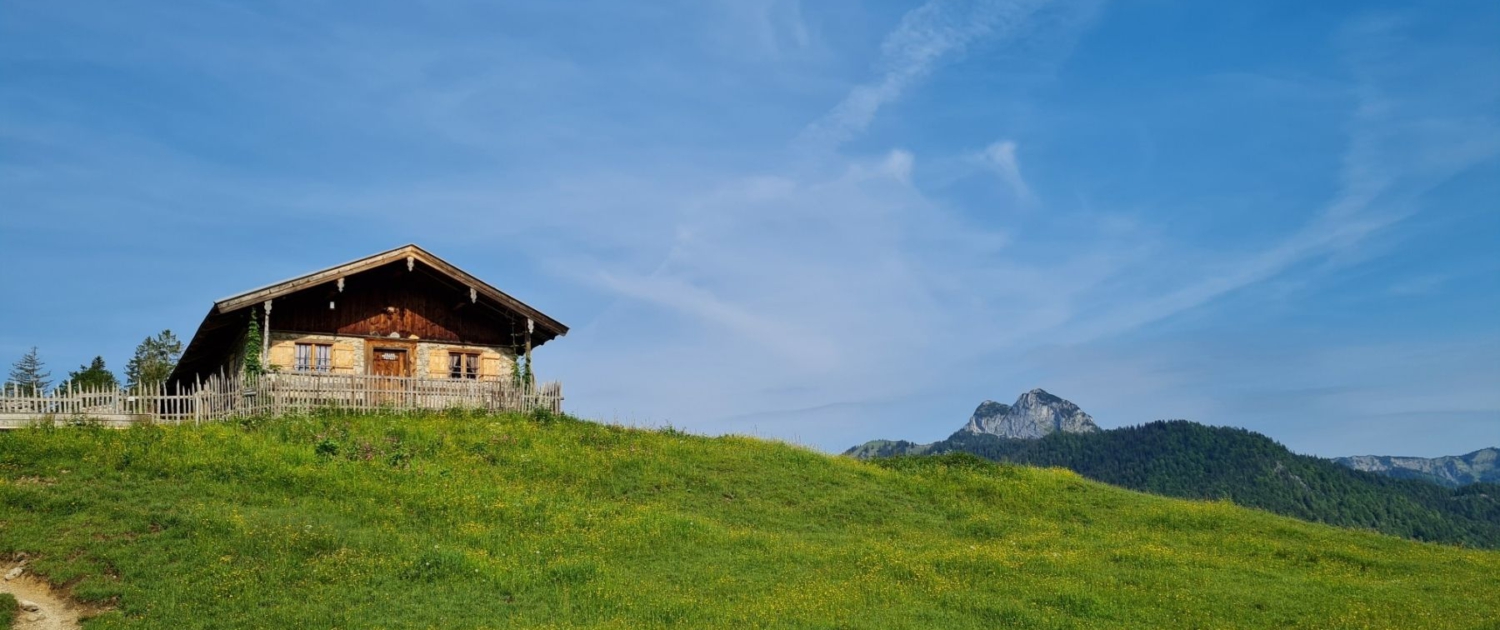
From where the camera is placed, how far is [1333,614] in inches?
735

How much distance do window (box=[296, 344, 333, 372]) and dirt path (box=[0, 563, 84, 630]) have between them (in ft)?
63.0

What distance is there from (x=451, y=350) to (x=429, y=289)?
270 cm

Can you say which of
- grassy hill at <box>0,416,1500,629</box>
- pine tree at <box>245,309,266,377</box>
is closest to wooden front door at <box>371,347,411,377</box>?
pine tree at <box>245,309,266,377</box>

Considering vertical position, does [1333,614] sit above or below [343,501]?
below

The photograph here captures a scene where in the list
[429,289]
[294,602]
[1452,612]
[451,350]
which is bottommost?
[1452,612]

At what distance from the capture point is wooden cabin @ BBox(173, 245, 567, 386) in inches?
1503

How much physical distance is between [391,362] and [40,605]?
22516 millimetres

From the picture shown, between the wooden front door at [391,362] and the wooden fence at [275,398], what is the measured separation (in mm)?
2738

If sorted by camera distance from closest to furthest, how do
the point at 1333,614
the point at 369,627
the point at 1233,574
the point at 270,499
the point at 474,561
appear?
the point at 369,627 → the point at 1333,614 → the point at 474,561 → the point at 1233,574 → the point at 270,499

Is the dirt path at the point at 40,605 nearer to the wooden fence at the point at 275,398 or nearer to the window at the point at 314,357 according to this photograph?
the wooden fence at the point at 275,398

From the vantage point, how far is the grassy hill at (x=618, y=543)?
18.3 metres

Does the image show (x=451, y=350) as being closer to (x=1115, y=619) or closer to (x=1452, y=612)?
(x=1115, y=619)

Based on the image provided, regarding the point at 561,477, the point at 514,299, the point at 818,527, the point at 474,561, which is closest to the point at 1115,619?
the point at 818,527

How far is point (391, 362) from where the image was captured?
40562 millimetres
